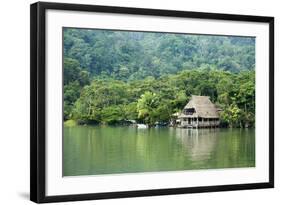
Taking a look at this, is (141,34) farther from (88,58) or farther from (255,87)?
(255,87)

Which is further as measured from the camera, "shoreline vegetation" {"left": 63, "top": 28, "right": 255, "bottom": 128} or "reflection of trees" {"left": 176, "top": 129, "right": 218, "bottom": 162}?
"reflection of trees" {"left": 176, "top": 129, "right": 218, "bottom": 162}

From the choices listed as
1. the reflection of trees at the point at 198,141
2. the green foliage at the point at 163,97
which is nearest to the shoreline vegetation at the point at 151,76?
the green foliage at the point at 163,97

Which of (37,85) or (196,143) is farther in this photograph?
(196,143)

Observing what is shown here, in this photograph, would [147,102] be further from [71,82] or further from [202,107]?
[71,82]

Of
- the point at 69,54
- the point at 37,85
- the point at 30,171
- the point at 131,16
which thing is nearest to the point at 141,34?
the point at 131,16

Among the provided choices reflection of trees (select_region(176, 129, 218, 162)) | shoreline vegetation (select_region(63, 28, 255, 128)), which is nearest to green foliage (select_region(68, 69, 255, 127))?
shoreline vegetation (select_region(63, 28, 255, 128))

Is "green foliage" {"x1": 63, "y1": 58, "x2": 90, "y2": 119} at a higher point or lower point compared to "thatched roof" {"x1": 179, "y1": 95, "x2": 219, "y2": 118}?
higher

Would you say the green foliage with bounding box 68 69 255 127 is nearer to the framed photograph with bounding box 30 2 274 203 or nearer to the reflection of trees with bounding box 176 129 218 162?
the framed photograph with bounding box 30 2 274 203
